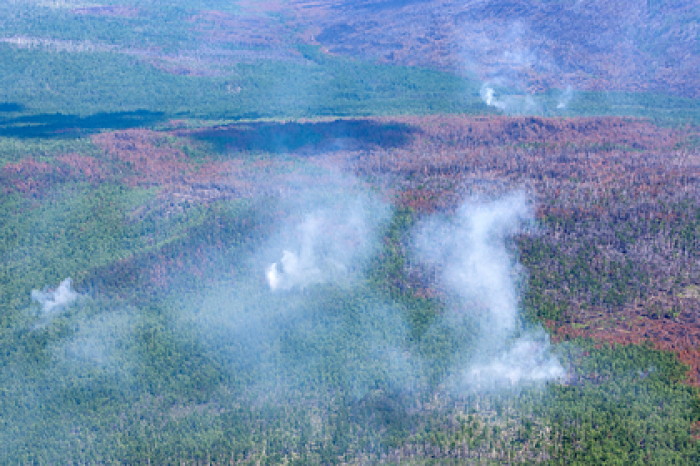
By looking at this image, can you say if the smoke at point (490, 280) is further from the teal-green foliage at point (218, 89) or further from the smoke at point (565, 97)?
the smoke at point (565, 97)

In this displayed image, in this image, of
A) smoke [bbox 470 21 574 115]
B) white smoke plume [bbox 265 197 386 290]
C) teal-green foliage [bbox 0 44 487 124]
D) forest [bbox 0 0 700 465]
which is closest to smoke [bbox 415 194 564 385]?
forest [bbox 0 0 700 465]

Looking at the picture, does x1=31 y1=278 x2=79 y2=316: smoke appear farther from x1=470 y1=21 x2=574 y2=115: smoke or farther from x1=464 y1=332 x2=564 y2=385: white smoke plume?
x1=470 y1=21 x2=574 y2=115: smoke

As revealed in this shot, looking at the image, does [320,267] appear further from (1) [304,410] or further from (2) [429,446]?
(2) [429,446]

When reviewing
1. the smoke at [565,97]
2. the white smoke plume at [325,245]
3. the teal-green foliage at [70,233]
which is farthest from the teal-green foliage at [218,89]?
the white smoke plume at [325,245]

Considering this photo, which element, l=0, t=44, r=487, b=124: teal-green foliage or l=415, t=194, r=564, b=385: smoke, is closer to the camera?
l=415, t=194, r=564, b=385: smoke

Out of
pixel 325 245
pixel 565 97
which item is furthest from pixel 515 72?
pixel 325 245

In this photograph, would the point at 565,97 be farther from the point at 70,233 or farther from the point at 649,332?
the point at 70,233
